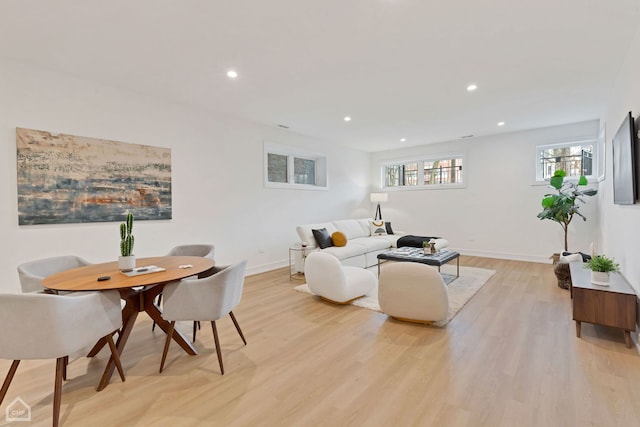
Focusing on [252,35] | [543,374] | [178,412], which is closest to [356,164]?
[252,35]

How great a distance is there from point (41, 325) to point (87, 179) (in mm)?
2382

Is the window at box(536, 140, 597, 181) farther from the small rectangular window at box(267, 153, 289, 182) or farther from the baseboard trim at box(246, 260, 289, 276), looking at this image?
the baseboard trim at box(246, 260, 289, 276)

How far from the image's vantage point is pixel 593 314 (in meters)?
2.63

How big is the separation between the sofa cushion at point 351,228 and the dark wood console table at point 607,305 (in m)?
3.62

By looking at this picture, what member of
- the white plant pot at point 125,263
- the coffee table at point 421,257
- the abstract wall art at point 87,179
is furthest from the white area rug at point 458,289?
the abstract wall art at point 87,179

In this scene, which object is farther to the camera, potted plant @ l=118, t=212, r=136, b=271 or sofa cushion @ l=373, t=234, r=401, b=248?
sofa cushion @ l=373, t=234, r=401, b=248

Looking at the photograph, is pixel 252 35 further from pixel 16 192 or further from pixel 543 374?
pixel 543 374

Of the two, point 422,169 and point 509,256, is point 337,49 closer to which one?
point 422,169

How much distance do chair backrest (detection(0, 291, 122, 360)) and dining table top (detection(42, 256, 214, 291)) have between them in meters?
0.21

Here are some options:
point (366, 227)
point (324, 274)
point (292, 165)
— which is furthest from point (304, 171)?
point (324, 274)

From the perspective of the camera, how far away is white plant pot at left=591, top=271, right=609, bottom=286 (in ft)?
8.84

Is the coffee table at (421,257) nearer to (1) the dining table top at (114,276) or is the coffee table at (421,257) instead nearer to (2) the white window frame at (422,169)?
(1) the dining table top at (114,276)

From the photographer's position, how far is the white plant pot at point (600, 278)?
269cm

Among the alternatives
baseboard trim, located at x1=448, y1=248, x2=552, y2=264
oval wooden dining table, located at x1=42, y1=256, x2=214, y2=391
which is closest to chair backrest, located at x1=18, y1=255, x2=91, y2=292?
oval wooden dining table, located at x1=42, y1=256, x2=214, y2=391
